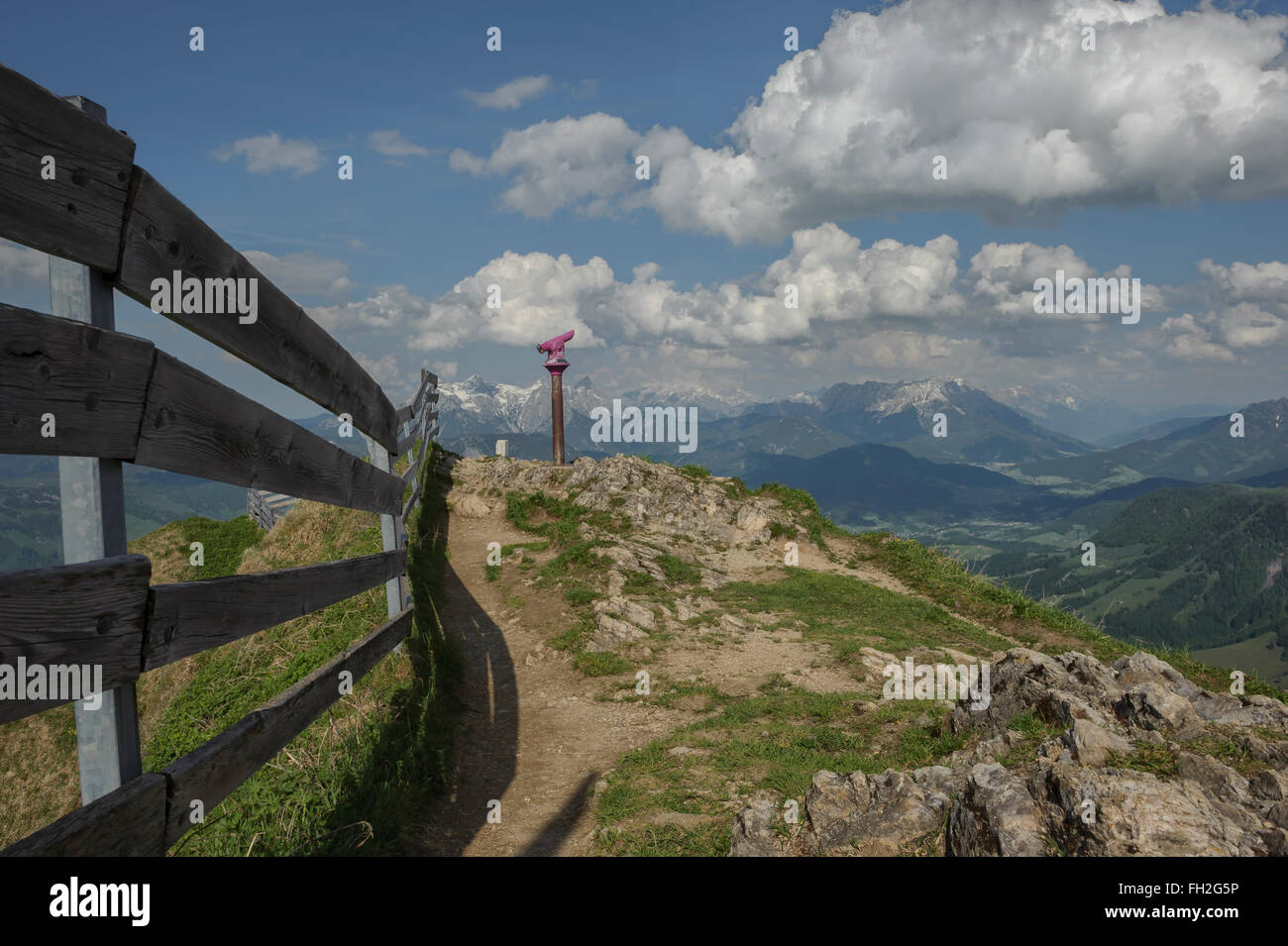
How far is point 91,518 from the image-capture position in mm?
2668

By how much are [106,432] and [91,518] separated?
1.11 ft

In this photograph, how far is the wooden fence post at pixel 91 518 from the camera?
8.70 feet

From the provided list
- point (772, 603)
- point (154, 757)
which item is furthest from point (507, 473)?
point (154, 757)

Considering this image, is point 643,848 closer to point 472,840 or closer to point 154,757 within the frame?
point 472,840

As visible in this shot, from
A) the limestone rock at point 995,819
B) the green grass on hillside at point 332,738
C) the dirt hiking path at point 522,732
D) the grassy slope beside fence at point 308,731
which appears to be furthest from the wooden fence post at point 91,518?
the limestone rock at point 995,819

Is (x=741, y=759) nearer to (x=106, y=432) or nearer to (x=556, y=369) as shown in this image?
(x=106, y=432)

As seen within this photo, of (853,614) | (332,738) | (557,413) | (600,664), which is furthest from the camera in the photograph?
(557,413)

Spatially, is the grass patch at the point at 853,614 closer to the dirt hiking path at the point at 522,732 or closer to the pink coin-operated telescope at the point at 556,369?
the dirt hiking path at the point at 522,732

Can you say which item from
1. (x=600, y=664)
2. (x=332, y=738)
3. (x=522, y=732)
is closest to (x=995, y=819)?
→ (x=332, y=738)

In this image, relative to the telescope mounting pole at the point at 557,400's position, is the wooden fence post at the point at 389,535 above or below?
below

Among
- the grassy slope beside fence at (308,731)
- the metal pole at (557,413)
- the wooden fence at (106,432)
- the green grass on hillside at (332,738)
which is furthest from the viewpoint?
the metal pole at (557,413)

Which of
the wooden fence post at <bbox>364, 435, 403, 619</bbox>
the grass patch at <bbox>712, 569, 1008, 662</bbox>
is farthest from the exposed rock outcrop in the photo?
the grass patch at <bbox>712, 569, 1008, 662</bbox>

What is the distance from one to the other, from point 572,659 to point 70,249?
32.7 feet

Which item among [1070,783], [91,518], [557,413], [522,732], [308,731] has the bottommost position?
[522,732]
